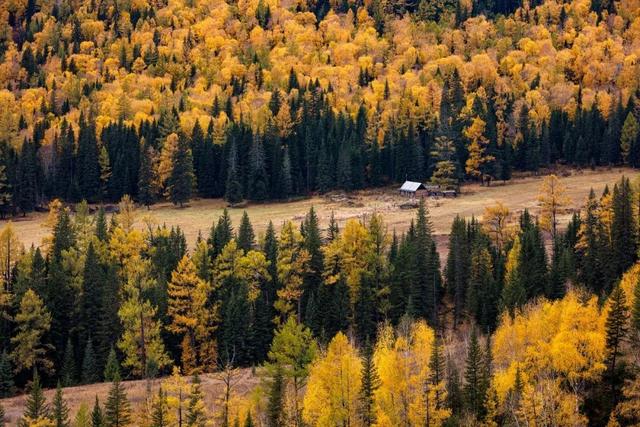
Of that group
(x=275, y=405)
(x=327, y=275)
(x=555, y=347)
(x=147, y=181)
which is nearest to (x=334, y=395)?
(x=275, y=405)

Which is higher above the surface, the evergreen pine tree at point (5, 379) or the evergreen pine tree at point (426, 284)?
the evergreen pine tree at point (426, 284)

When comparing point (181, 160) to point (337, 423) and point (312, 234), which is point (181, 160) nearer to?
point (312, 234)

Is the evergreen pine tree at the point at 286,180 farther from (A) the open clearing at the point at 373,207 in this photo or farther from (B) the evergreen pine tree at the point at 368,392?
(B) the evergreen pine tree at the point at 368,392

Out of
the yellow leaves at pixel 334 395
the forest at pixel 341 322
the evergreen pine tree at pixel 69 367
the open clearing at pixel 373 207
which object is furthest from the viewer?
the open clearing at pixel 373 207

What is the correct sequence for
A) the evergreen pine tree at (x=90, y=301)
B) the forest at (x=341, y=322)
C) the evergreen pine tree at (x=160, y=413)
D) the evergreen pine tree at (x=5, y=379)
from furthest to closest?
the evergreen pine tree at (x=90, y=301) → the evergreen pine tree at (x=5, y=379) → the forest at (x=341, y=322) → the evergreen pine tree at (x=160, y=413)

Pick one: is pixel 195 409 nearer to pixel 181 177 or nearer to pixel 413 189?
pixel 413 189

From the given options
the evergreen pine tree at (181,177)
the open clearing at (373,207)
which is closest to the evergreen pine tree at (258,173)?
the open clearing at (373,207)

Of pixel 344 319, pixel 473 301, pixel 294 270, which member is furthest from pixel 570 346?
pixel 294 270
